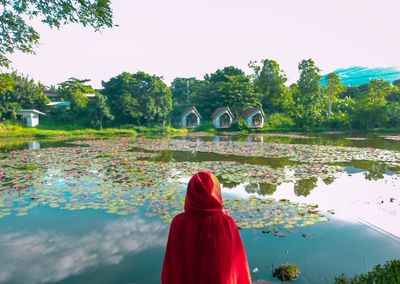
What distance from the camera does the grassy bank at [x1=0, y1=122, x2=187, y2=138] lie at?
29.1 meters

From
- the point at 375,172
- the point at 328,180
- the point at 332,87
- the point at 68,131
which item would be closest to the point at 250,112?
the point at 332,87

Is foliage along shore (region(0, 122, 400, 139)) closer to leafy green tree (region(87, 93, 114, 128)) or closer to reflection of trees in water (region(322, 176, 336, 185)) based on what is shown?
leafy green tree (region(87, 93, 114, 128))

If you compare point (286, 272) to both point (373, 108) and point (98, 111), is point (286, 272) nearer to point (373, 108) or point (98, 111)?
point (98, 111)

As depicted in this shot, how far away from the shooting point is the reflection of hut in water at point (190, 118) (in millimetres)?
38906

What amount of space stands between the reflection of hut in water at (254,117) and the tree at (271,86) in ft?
17.7

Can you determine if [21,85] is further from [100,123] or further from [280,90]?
[280,90]

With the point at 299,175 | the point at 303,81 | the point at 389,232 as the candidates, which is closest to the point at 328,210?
the point at 389,232

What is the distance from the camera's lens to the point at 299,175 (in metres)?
9.85

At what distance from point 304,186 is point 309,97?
108ft

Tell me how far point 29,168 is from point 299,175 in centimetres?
941

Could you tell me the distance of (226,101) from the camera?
39.4 m

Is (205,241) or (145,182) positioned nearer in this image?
(205,241)

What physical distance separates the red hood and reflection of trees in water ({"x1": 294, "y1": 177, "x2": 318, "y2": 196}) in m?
6.35

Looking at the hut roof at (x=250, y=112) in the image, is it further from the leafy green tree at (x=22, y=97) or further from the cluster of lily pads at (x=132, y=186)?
the cluster of lily pads at (x=132, y=186)
